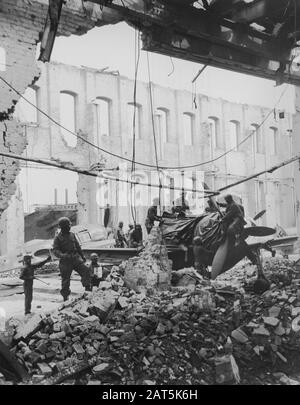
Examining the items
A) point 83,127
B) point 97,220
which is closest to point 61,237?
point 97,220

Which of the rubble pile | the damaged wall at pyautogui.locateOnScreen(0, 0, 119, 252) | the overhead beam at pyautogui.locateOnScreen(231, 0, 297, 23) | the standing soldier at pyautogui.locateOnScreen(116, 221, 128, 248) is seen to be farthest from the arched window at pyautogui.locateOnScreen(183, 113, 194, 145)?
the damaged wall at pyautogui.locateOnScreen(0, 0, 119, 252)

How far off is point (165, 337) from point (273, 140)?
18.5 feet

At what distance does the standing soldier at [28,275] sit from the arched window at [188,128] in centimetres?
472

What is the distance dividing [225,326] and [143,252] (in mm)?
1705

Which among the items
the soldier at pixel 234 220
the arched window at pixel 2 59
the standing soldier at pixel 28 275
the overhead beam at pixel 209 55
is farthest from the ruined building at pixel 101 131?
the standing soldier at pixel 28 275

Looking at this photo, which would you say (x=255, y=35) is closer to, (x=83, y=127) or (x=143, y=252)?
(x=83, y=127)

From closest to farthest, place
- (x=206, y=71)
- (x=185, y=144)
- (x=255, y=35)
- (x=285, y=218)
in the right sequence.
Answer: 1. (x=255, y=35)
2. (x=206, y=71)
3. (x=285, y=218)
4. (x=185, y=144)

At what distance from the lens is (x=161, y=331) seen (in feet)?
15.4

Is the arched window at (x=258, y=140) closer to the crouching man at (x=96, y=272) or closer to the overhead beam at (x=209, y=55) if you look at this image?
the overhead beam at (x=209, y=55)

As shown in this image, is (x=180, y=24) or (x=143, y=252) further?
(x=143, y=252)

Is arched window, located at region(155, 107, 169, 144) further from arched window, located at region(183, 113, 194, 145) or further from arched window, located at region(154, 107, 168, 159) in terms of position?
arched window, located at region(183, 113, 194, 145)

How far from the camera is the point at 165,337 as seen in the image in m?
4.64

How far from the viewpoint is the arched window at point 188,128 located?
925 cm

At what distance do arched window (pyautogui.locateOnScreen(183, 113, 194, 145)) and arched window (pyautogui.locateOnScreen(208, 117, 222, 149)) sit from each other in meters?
0.49
